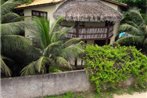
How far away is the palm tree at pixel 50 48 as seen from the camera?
1366 cm

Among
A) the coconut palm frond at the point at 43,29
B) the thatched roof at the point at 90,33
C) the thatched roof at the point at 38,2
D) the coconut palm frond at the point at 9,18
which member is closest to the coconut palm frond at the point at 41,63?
the coconut palm frond at the point at 43,29

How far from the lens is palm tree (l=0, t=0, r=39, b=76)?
13.0 metres

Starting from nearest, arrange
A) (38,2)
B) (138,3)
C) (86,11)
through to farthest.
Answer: (86,11)
(38,2)
(138,3)

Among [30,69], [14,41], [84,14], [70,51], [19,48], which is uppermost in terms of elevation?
[84,14]

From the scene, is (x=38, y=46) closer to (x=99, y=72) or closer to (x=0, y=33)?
(x=0, y=33)

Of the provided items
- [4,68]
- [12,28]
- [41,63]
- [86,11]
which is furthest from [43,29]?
[86,11]

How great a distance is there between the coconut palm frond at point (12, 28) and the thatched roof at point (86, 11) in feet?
18.7

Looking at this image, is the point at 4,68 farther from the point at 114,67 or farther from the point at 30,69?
the point at 114,67

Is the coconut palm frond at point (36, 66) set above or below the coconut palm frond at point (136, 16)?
below

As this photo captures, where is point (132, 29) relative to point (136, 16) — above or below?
below

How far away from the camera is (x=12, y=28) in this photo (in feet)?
43.4

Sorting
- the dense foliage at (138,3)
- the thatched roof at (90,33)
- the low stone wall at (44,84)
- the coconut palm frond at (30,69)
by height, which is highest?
the dense foliage at (138,3)

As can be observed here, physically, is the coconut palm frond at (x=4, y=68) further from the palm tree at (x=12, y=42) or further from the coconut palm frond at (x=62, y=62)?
the coconut palm frond at (x=62, y=62)

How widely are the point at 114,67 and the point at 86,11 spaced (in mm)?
6493
